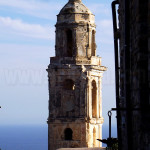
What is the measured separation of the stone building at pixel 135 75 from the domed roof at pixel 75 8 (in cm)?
4024

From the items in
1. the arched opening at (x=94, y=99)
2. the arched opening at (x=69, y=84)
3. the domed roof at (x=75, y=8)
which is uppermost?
the domed roof at (x=75, y=8)

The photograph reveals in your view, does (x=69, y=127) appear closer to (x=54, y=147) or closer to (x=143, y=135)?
(x=54, y=147)

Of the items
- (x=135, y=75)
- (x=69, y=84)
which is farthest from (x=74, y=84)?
(x=135, y=75)

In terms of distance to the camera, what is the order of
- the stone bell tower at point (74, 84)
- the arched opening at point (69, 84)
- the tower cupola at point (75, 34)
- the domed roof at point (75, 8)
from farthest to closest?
the domed roof at point (75, 8)
the arched opening at point (69, 84)
the tower cupola at point (75, 34)
the stone bell tower at point (74, 84)

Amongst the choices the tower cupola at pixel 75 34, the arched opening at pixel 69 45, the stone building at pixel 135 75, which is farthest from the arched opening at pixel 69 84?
the stone building at pixel 135 75

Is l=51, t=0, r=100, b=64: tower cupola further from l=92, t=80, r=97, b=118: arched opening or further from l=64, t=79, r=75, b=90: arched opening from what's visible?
l=92, t=80, r=97, b=118: arched opening

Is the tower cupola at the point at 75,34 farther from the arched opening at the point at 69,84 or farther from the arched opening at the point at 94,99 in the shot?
the arched opening at the point at 94,99

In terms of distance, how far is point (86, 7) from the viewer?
53.2m

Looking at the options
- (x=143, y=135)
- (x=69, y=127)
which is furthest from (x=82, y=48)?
(x=143, y=135)

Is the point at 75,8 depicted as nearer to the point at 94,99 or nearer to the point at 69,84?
the point at 69,84

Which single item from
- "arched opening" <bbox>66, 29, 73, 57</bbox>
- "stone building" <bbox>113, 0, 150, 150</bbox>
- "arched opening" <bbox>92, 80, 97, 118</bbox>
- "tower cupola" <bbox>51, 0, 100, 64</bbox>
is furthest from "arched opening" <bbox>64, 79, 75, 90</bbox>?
"stone building" <bbox>113, 0, 150, 150</bbox>

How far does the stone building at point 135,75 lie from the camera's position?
10195 millimetres

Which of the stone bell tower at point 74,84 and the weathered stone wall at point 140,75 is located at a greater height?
the stone bell tower at point 74,84

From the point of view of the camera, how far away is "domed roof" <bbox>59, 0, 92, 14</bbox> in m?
52.4
